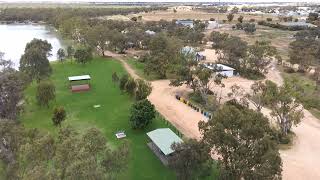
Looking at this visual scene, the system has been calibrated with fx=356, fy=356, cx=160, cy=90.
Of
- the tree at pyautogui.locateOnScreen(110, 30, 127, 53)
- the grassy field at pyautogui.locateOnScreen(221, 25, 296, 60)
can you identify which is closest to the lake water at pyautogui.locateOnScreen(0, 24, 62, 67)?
the tree at pyautogui.locateOnScreen(110, 30, 127, 53)

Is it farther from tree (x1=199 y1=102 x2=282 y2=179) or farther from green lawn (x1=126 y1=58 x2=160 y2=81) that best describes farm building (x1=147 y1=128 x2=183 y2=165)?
green lawn (x1=126 y1=58 x2=160 y2=81)

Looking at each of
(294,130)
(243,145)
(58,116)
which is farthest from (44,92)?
(294,130)

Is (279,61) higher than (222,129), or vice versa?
(222,129)

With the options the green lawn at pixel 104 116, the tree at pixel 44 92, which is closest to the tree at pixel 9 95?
the green lawn at pixel 104 116

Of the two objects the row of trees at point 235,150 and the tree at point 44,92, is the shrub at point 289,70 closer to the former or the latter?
the tree at point 44,92

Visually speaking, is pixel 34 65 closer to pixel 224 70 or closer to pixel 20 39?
pixel 224 70

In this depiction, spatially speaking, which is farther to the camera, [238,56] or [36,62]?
[238,56]

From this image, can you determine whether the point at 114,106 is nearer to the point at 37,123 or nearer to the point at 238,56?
the point at 37,123

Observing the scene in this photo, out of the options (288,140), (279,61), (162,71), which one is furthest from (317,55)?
(288,140)
